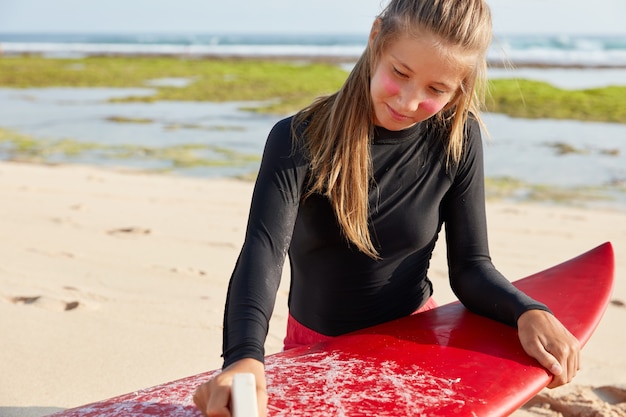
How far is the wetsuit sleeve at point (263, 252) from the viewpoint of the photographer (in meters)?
1.48

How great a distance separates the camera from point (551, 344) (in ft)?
→ 5.80

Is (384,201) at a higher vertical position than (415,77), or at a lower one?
lower

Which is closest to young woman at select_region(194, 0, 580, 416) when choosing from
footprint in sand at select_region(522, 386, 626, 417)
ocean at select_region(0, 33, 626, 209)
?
footprint in sand at select_region(522, 386, 626, 417)

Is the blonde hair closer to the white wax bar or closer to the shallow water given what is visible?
the white wax bar

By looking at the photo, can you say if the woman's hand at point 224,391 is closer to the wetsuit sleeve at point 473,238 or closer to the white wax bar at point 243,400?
the white wax bar at point 243,400

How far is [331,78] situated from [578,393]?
585 inches

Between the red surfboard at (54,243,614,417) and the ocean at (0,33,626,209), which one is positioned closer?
the red surfboard at (54,243,614,417)

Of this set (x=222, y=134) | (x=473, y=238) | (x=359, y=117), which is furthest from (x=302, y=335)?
(x=222, y=134)

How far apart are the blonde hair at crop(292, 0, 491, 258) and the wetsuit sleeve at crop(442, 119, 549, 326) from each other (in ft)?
0.33

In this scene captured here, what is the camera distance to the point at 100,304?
3.22 m

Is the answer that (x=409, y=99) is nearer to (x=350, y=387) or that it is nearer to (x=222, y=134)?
(x=350, y=387)

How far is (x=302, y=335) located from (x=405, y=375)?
0.45 metres

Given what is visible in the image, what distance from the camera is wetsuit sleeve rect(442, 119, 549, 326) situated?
1.93m

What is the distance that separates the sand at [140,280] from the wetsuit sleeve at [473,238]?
67 centimetres
